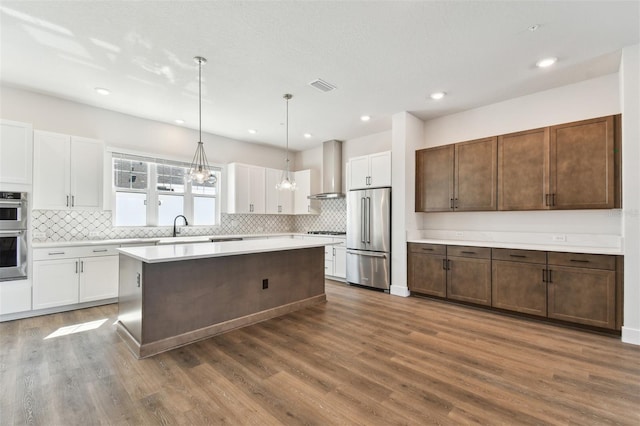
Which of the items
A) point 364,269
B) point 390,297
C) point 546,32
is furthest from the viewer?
point 364,269

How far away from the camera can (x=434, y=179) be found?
4719mm

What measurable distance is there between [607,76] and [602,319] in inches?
113

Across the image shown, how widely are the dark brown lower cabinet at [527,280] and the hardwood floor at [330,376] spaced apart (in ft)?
0.87

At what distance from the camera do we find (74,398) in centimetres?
200

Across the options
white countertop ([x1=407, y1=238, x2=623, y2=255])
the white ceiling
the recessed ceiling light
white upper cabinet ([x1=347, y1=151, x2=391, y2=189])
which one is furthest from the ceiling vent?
white countertop ([x1=407, y1=238, x2=623, y2=255])

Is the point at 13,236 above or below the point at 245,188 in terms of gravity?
below

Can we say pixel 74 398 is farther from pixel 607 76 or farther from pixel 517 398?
pixel 607 76

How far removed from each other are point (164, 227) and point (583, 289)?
20.2ft

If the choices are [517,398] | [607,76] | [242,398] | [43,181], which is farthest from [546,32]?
[43,181]

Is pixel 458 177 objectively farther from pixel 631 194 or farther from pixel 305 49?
pixel 305 49

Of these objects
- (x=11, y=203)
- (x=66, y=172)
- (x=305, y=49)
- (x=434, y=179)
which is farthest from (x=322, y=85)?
(x=11, y=203)

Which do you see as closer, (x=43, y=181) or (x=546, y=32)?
(x=546, y=32)

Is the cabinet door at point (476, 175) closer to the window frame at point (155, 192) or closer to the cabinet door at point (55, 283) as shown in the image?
the window frame at point (155, 192)

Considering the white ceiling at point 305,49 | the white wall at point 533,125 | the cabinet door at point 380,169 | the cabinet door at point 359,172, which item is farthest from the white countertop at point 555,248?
the white ceiling at point 305,49
